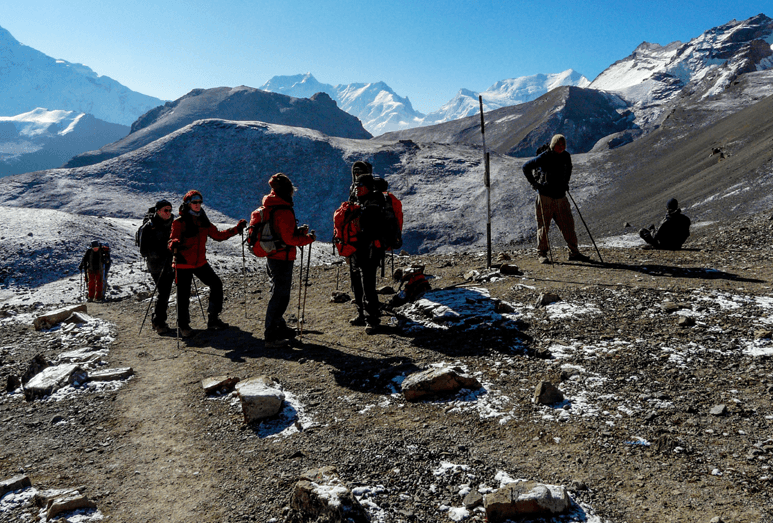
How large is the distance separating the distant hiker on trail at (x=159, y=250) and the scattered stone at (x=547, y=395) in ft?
23.8

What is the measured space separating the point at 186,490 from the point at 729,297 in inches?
297

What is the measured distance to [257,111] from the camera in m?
111

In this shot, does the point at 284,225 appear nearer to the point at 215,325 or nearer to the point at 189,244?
the point at 189,244

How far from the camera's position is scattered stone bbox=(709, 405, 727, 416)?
4.07 m

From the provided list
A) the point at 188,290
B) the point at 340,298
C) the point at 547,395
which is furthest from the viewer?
the point at 340,298

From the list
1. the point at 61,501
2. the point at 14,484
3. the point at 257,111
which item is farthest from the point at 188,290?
the point at 257,111

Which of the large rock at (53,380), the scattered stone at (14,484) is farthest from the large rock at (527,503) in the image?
the large rock at (53,380)

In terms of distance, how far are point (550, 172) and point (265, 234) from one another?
6389 millimetres

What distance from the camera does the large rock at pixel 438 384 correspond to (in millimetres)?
5109

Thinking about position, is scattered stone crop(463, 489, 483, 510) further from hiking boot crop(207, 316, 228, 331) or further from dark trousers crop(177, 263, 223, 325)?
hiking boot crop(207, 316, 228, 331)

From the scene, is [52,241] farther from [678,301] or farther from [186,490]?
[678,301]

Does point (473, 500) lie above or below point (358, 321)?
below

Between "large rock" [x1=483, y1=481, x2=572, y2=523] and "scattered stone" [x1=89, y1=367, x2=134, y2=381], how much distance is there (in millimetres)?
5946

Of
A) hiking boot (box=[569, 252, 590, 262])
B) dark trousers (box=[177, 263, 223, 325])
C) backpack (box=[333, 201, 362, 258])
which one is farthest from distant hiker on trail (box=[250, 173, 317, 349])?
hiking boot (box=[569, 252, 590, 262])
